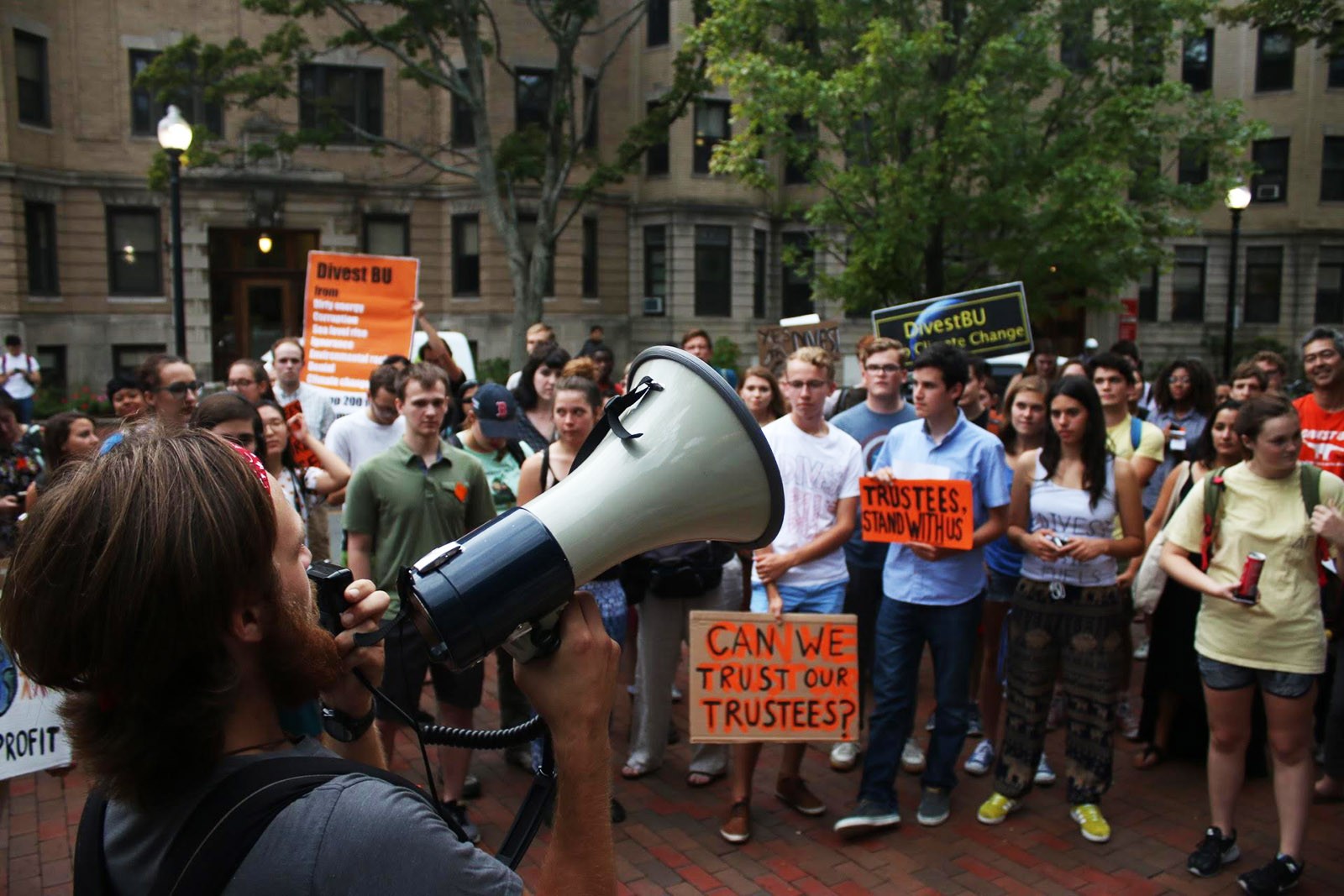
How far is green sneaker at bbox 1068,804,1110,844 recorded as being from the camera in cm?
431

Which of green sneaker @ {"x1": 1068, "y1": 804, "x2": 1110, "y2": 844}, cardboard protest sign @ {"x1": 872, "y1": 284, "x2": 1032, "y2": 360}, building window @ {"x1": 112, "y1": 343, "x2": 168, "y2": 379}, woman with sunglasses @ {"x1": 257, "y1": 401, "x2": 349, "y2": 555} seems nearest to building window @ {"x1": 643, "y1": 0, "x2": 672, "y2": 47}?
building window @ {"x1": 112, "y1": 343, "x2": 168, "y2": 379}

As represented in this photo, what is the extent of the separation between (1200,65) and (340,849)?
111 ft

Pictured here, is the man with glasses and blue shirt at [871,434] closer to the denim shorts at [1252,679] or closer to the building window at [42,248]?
the denim shorts at [1252,679]

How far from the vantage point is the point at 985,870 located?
409cm

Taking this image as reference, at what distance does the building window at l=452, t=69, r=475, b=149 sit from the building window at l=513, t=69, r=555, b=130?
1211mm

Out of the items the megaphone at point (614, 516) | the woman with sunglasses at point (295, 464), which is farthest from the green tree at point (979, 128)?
the megaphone at point (614, 516)

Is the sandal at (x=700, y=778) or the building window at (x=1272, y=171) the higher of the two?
the building window at (x=1272, y=171)

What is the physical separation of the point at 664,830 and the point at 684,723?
4.35 ft

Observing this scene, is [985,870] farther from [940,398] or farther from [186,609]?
[186,609]

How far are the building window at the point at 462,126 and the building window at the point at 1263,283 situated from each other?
23.6m

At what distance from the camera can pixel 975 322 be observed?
330 inches

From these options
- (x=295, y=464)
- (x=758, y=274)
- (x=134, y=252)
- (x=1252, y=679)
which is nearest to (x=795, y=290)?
(x=758, y=274)

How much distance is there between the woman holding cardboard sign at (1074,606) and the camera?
4375mm

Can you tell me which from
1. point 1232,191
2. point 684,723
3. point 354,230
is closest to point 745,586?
point 684,723
